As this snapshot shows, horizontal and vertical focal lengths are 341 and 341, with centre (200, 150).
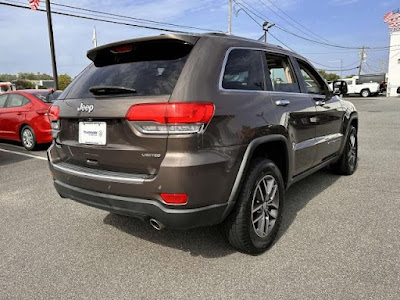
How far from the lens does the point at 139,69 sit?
2607 millimetres

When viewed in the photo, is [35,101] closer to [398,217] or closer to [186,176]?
[186,176]

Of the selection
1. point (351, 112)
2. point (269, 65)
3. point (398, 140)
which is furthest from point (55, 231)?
point (398, 140)

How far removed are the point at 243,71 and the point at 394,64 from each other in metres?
40.3

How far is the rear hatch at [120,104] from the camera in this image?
92.5 inches

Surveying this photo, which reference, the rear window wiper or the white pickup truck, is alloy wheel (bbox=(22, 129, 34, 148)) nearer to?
the rear window wiper

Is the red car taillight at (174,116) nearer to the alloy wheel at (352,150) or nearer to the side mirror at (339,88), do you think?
the side mirror at (339,88)

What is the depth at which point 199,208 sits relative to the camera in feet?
7.64

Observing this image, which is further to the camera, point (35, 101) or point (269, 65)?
point (35, 101)

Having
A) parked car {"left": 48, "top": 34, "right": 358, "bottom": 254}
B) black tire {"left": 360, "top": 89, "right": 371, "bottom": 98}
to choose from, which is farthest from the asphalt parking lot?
black tire {"left": 360, "top": 89, "right": 371, "bottom": 98}

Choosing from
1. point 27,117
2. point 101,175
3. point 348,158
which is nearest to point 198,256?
point 101,175

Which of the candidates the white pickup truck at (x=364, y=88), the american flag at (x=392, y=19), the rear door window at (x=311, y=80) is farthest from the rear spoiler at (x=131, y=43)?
the american flag at (x=392, y=19)

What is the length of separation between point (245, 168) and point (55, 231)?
2084 millimetres

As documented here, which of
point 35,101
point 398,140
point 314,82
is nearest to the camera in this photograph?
point 314,82

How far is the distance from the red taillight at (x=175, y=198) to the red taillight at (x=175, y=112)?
1.59 feet
